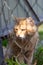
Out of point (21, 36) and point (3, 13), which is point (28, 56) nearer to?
point (21, 36)

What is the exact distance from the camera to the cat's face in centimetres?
173

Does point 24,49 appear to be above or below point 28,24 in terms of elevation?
below

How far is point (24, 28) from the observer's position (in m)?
1.75

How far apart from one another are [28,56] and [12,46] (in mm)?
209

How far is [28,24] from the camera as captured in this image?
5.92ft

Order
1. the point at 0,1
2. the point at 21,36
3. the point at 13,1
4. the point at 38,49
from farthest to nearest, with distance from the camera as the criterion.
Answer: the point at 13,1 < the point at 0,1 < the point at 38,49 < the point at 21,36

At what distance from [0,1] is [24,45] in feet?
4.86

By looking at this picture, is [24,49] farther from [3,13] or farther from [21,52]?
[3,13]

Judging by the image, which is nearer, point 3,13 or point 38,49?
point 38,49

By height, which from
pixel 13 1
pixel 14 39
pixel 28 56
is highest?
pixel 13 1

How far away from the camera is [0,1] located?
3180 mm

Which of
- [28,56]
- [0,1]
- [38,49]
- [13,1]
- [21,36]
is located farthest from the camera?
[13,1]

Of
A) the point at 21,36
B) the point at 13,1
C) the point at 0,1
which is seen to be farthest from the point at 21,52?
the point at 13,1

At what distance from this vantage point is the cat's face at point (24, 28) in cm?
173
